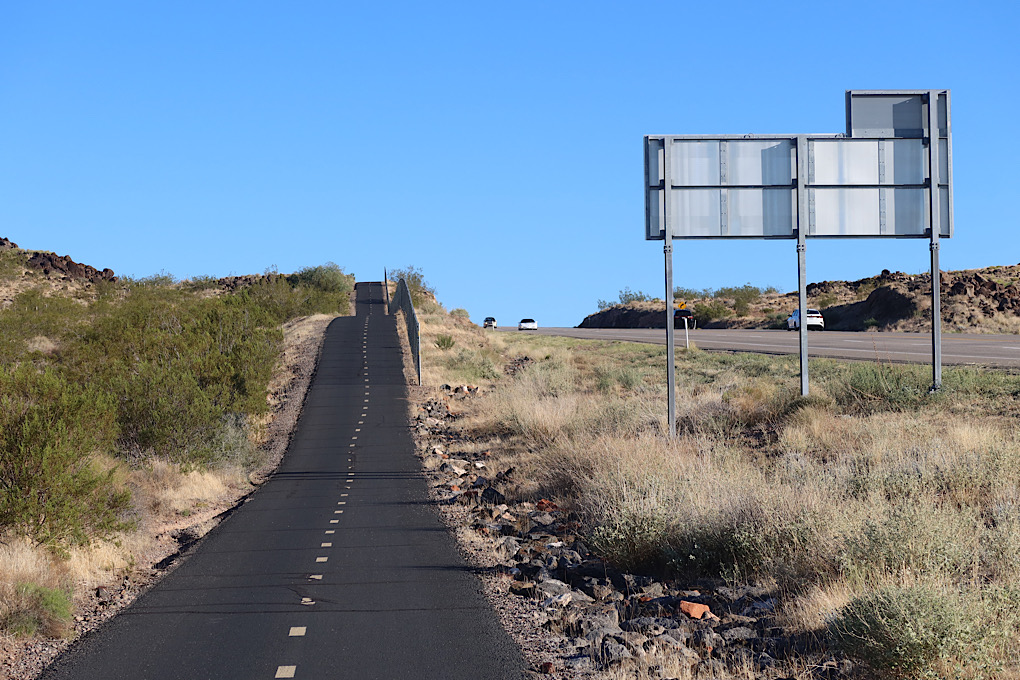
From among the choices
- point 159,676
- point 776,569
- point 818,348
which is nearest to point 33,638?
point 159,676

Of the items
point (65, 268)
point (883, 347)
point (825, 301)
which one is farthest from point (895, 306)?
point (65, 268)

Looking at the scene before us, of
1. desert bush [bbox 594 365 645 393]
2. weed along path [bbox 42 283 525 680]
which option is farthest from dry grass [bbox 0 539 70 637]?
desert bush [bbox 594 365 645 393]

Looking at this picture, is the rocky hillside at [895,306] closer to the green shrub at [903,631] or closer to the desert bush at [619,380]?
the desert bush at [619,380]

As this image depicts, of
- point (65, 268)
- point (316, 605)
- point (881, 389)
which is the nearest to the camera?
point (316, 605)

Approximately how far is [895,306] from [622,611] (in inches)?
2119

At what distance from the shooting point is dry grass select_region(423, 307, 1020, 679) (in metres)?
6.95

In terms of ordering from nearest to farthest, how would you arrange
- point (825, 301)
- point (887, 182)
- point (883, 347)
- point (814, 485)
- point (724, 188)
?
point (814, 485) < point (724, 188) < point (887, 182) < point (883, 347) < point (825, 301)

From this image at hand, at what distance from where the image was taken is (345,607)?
830cm

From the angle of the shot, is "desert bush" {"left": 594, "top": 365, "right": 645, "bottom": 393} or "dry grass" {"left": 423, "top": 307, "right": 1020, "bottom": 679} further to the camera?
"desert bush" {"left": 594, "top": 365, "right": 645, "bottom": 393}

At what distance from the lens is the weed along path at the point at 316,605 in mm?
6746

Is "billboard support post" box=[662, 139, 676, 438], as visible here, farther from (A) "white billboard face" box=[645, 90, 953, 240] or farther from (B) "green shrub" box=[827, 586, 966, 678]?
(B) "green shrub" box=[827, 586, 966, 678]

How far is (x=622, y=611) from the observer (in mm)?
8000

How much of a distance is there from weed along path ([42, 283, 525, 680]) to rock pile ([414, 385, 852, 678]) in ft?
1.90

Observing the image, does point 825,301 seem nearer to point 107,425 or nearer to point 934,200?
point 934,200
